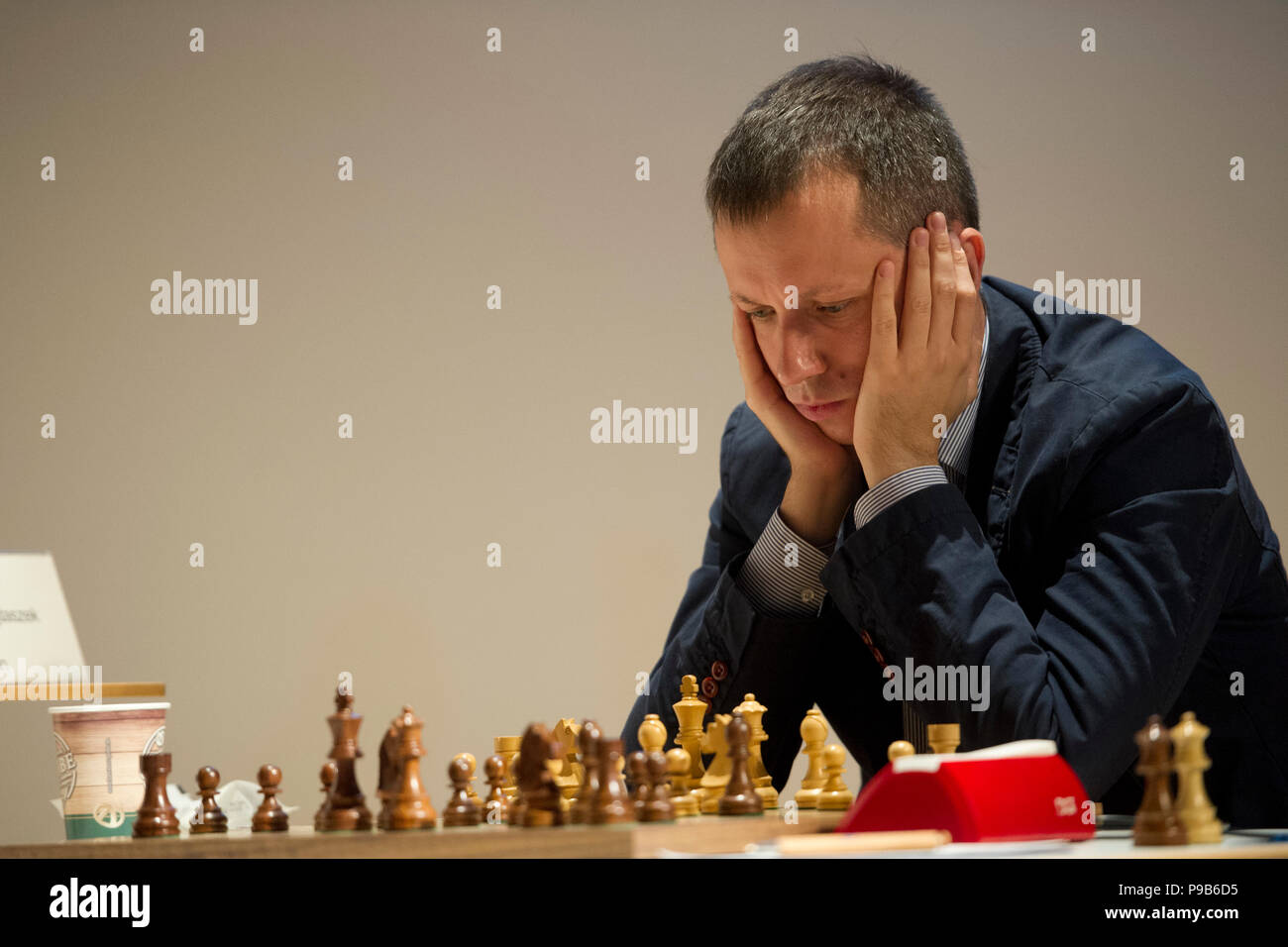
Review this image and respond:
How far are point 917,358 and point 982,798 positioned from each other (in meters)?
0.84

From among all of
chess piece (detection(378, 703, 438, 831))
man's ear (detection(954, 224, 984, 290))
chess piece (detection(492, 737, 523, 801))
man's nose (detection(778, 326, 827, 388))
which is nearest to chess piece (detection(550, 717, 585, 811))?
chess piece (detection(492, 737, 523, 801))

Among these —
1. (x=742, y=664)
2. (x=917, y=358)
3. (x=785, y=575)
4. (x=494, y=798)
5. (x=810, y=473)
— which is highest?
(x=917, y=358)

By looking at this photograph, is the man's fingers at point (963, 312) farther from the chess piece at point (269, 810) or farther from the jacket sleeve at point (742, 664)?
the chess piece at point (269, 810)

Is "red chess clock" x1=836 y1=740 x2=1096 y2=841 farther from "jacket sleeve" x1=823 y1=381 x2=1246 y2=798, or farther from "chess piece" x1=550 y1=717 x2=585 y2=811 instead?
"chess piece" x1=550 y1=717 x2=585 y2=811

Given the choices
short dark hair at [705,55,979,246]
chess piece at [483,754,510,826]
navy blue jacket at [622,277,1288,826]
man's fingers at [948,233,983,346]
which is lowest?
chess piece at [483,754,510,826]

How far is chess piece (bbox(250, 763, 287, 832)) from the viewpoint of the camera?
1.30 meters

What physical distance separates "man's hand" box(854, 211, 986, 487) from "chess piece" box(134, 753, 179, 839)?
848mm

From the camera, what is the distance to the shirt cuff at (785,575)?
1.86 meters

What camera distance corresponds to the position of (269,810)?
4.30ft

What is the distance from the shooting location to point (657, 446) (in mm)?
4359

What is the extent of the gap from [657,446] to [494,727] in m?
0.98

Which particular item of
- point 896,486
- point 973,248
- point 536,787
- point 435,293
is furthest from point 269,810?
point 435,293

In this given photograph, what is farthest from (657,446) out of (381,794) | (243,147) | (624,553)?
(381,794)

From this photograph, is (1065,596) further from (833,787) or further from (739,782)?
(739,782)
